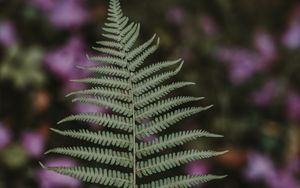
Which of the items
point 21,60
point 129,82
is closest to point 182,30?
point 21,60

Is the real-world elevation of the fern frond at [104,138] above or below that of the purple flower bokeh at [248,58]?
below

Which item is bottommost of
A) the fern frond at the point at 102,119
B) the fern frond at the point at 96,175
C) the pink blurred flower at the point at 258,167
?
the fern frond at the point at 96,175

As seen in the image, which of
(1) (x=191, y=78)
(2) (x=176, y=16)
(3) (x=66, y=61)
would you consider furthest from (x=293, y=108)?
(3) (x=66, y=61)

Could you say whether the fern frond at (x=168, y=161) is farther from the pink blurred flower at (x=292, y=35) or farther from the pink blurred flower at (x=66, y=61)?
the pink blurred flower at (x=292, y=35)

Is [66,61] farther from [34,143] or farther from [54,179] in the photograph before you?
[54,179]

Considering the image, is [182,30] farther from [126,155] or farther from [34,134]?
[126,155]

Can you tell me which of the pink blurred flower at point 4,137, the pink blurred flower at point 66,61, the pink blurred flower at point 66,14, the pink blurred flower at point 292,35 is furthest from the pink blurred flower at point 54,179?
the pink blurred flower at point 292,35

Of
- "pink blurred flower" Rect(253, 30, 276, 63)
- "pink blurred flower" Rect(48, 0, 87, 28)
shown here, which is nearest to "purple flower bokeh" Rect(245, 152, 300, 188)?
"pink blurred flower" Rect(253, 30, 276, 63)
